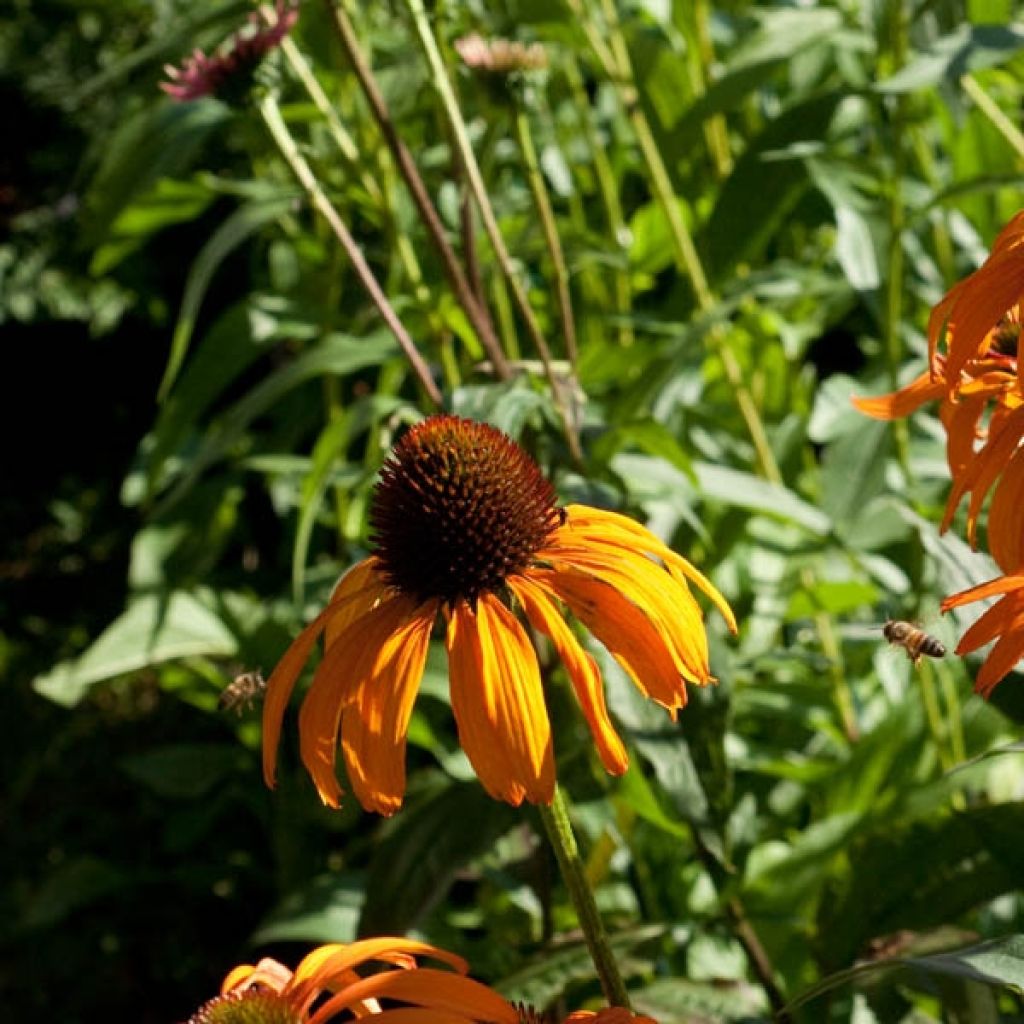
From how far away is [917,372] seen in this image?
1685mm

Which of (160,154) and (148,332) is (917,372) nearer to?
(160,154)

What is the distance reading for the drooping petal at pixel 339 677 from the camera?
0.85 m

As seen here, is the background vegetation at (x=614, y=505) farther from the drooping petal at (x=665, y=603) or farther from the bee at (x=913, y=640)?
the drooping petal at (x=665, y=603)

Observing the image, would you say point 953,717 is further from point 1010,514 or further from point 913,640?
point 1010,514

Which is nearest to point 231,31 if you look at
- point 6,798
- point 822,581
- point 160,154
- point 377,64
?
point 160,154

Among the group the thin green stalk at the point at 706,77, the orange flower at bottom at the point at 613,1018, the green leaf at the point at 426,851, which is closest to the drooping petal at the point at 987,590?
the orange flower at bottom at the point at 613,1018

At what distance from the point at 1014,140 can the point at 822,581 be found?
51cm

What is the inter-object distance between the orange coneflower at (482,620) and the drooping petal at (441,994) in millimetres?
85

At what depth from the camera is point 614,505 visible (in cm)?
133

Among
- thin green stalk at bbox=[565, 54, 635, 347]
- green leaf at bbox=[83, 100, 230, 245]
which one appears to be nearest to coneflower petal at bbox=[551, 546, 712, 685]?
green leaf at bbox=[83, 100, 230, 245]

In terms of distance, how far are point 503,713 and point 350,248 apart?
66 cm

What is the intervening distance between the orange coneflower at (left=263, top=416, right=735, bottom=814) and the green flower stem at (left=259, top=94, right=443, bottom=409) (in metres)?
0.35

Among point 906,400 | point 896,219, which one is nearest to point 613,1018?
point 906,400

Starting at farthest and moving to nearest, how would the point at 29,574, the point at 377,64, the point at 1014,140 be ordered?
the point at 29,574
the point at 377,64
the point at 1014,140
